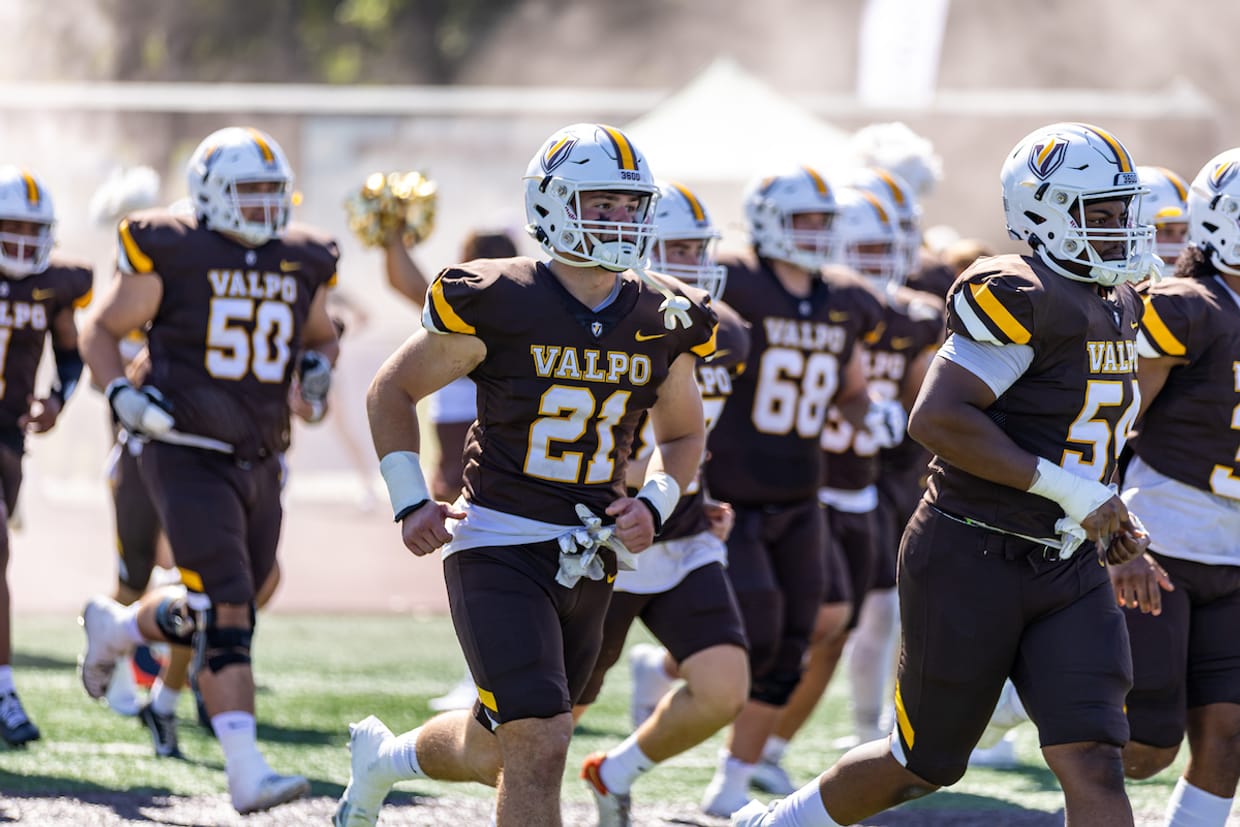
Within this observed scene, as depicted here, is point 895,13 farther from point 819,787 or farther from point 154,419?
point 819,787

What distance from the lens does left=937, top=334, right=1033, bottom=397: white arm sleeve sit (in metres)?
3.98

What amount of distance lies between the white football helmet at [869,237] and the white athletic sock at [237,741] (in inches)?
111

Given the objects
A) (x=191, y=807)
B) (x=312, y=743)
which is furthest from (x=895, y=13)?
(x=191, y=807)

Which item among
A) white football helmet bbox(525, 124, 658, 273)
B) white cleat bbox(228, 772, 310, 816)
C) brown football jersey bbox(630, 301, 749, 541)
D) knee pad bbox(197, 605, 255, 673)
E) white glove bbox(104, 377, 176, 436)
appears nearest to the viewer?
white football helmet bbox(525, 124, 658, 273)

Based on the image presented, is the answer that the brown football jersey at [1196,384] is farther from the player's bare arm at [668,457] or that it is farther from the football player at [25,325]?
the football player at [25,325]

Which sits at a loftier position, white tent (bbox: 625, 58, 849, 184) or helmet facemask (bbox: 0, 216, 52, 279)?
white tent (bbox: 625, 58, 849, 184)

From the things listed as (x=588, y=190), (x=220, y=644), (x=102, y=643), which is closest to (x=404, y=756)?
(x=220, y=644)

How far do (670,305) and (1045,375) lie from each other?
819 mm

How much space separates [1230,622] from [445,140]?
9.48m

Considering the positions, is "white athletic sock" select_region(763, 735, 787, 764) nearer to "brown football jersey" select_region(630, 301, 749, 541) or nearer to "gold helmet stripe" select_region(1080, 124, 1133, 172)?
"brown football jersey" select_region(630, 301, 749, 541)

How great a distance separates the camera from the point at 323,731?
6934 millimetres

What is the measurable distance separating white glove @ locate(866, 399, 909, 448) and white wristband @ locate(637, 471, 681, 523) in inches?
77.3

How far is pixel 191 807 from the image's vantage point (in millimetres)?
5512

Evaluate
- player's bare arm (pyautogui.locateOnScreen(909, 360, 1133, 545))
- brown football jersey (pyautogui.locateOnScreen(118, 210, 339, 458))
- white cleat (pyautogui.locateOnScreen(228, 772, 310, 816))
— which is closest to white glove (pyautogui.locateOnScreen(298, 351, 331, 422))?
brown football jersey (pyautogui.locateOnScreen(118, 210, 339, 458))
